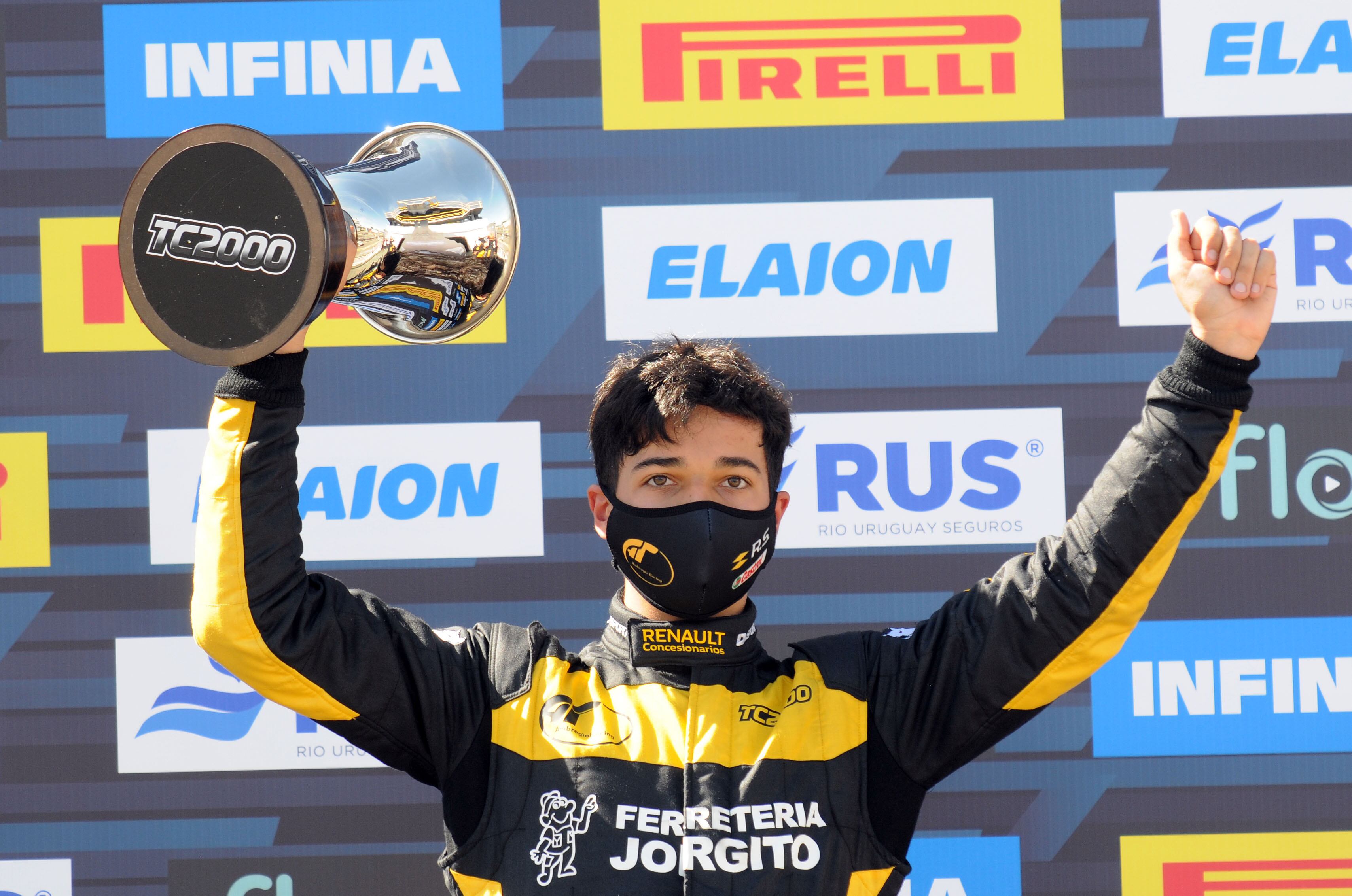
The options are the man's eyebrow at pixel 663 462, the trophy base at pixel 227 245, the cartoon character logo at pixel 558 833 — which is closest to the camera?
the trophy base at pixel 227 245

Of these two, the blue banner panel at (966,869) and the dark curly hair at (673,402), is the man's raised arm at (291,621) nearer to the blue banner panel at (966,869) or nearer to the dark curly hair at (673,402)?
the dark curly hair at (673,402)

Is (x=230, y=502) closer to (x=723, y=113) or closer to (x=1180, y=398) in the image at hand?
(x=1180, y=398)

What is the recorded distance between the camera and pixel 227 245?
4.09 ft

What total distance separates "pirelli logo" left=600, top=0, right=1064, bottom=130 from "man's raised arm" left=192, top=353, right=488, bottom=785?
1.34m

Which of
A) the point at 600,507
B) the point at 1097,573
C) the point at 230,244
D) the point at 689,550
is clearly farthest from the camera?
the point at 600,507

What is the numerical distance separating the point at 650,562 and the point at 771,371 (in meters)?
0.97

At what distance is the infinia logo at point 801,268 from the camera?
7.76 feet

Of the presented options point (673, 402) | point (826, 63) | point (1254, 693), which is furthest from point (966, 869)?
point (826, 63)

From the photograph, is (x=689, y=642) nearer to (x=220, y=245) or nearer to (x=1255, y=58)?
(x=220, y=245)

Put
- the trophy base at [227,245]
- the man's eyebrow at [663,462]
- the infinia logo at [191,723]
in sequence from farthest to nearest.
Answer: the infinia logo at [191,723] < the man's eyebrow at [663,462] < the trophy base at [227,245]

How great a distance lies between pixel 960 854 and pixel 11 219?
2525 millimetres

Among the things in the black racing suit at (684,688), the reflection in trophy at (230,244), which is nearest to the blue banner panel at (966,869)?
the black racing suit at (684,688)

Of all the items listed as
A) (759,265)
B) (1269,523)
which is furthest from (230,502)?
(1269,523)

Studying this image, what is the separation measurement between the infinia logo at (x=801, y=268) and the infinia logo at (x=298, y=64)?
1.52 feet
